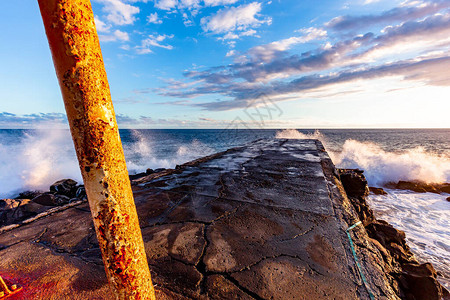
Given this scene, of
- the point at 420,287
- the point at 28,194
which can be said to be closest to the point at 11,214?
the point at 28,194

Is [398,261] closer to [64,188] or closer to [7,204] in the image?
[7,204]

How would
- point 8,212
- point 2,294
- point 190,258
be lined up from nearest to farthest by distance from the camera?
point 2,294 → point 190,258 → point 8,212

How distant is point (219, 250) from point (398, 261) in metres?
3.20

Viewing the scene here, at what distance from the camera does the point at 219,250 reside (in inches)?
82.0

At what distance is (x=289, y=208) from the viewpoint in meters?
3.02

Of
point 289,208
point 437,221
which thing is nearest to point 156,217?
point 289,208

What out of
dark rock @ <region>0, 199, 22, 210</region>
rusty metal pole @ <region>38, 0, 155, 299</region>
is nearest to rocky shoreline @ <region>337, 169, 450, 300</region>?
rusty metal pole @ <region>38, 0, 155, 299</region>

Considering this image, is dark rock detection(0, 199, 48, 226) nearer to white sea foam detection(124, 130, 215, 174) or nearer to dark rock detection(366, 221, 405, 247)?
dark rock detection(366, 221, 405, 247)

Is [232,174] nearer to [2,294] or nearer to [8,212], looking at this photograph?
[2,294]

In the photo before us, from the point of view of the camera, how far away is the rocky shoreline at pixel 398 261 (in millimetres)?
2203

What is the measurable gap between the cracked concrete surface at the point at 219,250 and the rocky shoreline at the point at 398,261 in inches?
24.9

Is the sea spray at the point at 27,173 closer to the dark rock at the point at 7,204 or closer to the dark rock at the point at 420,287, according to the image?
the dark rock at the point at 7,204

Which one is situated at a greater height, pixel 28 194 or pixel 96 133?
pixel 96 133

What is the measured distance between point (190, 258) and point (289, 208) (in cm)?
172
